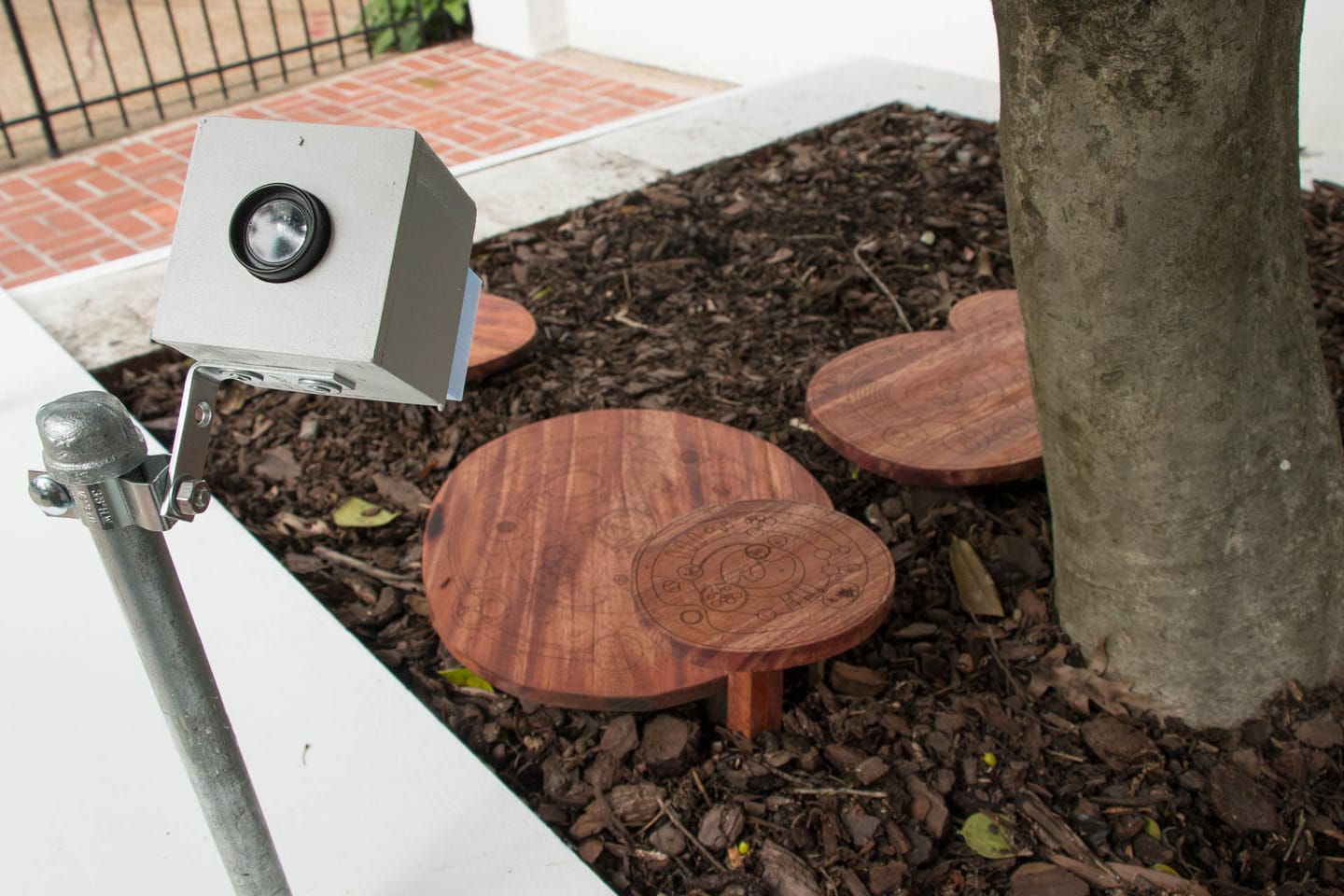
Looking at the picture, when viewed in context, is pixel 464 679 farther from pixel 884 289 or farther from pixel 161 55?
pixel 161 55

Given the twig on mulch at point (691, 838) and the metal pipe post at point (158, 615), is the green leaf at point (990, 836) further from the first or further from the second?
the metal pipe post at point (158, 615)

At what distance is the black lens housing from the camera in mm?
1035

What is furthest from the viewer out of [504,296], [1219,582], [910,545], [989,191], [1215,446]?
[989,191]

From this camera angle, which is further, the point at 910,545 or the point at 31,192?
the point at 31,192

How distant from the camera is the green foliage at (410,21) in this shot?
7.09 metres

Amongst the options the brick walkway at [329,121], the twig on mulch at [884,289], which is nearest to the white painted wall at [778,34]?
the brick walkway at [329,121]

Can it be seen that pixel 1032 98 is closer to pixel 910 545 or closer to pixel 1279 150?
pixel 1279 150

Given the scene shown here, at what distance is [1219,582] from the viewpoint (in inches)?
70.6

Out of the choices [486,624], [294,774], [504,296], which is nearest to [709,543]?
[486,624]

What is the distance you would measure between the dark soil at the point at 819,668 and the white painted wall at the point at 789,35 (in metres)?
1.21

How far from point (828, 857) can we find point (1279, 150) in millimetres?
1169

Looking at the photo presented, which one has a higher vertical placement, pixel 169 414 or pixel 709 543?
pixel 709 543

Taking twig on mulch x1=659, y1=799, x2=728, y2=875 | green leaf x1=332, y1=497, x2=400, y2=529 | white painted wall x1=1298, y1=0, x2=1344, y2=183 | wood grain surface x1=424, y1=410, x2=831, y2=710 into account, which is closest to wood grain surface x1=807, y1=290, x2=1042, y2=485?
wood grain surface x1=424, y1=410, x2=831, y2=710

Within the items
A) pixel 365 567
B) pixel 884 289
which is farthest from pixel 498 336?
pixel 884 289
